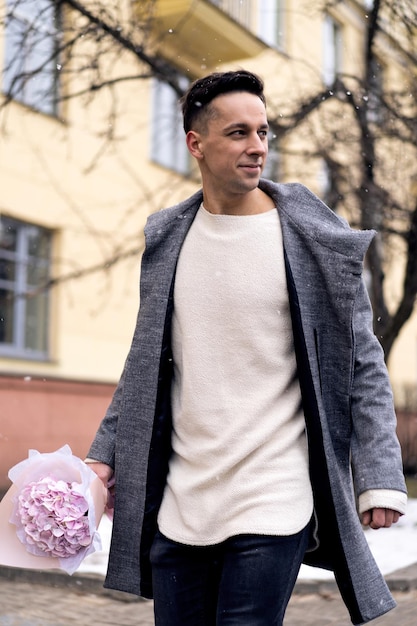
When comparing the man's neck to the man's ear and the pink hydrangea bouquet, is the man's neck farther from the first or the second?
the pink hydrangea bouquet

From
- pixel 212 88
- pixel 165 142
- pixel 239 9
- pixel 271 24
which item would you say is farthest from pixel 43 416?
pixel 212 88

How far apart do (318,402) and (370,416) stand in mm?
139

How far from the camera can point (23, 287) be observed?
1255cm

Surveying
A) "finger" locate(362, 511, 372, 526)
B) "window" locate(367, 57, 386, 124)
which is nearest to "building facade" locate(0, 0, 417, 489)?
"window" locate(367, 57, 386, 124)

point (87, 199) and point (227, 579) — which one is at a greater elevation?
point (87, 199)

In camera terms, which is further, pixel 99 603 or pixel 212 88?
pixel 99 603

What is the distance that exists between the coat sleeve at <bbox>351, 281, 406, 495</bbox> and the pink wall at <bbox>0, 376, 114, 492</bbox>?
871cm

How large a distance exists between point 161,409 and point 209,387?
220mm

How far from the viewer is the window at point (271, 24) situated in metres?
14.0

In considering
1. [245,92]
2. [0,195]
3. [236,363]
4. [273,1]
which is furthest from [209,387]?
[273,1]

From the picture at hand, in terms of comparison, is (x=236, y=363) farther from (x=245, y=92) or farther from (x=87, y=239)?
(x=87, y=239)

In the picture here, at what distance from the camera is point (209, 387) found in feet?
8.63

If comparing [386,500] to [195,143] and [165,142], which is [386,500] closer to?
[195,143]

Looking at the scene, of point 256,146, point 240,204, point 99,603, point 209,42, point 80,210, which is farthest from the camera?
point 209,42
